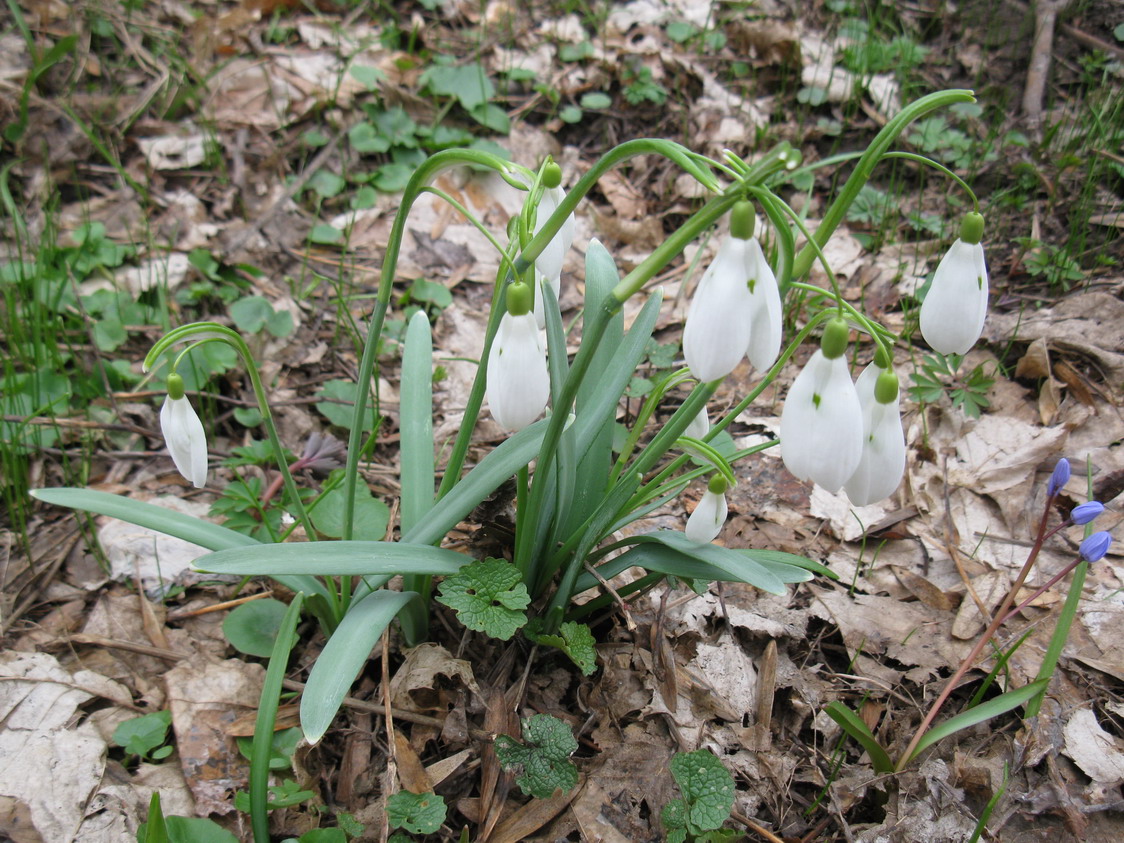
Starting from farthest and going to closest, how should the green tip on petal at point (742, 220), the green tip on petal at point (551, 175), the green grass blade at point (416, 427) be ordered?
the green grass blade at point (416, 427), the green tip on petal at point (551, 175), the green tip on petal at point (742, 220)

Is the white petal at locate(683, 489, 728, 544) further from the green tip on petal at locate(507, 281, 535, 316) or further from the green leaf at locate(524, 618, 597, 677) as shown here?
the green tip on petal at locate(507, 281, 535, 316)

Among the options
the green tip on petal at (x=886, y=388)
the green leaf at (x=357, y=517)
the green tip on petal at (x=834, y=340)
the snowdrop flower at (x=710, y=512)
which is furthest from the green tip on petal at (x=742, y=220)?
the green leaf at (x=357, y=517)

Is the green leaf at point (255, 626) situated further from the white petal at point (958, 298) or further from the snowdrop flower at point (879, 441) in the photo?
Answer: the white petal at point (958, 298)

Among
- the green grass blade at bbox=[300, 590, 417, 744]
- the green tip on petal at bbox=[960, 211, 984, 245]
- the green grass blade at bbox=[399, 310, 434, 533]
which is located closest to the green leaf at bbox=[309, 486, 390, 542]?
the green grass blade at bbox=[399, 310, 434, 533]

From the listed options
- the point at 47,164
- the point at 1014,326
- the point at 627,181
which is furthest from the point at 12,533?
the point at 1014,326

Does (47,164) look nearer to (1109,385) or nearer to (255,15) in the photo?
(255,15)

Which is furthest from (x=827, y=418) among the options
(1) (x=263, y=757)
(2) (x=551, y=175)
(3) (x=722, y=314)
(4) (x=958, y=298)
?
(1) (x=263, y=757)
